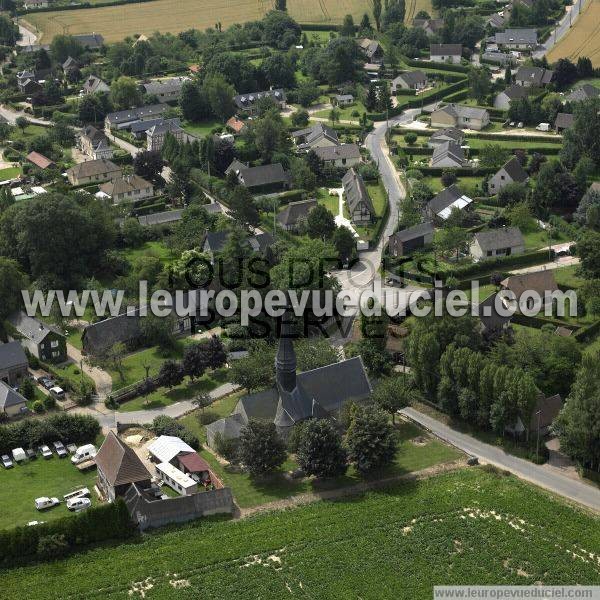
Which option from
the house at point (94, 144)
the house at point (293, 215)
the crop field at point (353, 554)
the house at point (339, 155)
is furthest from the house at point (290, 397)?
the house at point (94, 144)

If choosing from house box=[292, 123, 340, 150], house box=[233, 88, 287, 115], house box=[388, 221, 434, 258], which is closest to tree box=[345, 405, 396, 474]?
house box=[388, 221, 434, 258]

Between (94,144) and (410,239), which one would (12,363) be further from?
(94,144)

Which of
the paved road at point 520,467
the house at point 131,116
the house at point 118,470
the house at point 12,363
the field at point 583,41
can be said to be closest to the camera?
the house at point 118,470

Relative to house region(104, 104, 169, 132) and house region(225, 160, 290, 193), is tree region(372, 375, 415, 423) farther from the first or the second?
house region(104, 104, 169, 132)

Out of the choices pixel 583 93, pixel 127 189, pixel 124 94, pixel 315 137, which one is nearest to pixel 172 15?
pixel 124 94

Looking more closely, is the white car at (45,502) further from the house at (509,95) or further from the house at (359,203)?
the house at (509,95)
